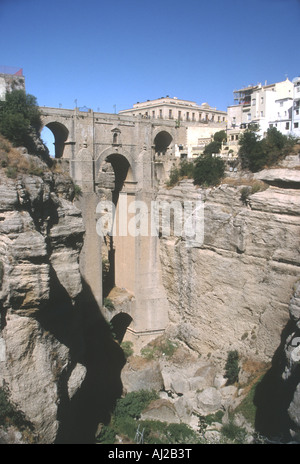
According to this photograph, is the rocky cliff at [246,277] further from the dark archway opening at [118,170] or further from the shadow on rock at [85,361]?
the shadow on rock at [85,361]

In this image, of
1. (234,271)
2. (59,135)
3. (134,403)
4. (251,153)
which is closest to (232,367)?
(234,271)

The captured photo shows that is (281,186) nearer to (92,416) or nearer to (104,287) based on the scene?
(104,287)

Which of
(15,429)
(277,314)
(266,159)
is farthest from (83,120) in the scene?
(15,429)

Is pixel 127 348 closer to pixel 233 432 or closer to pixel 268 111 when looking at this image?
pixel 233 432

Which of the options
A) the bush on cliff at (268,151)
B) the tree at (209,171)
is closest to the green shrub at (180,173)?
the tree at (209,171)

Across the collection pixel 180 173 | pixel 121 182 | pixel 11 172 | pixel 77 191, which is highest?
pixel 180 173

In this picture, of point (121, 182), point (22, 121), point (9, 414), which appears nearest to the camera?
point (9, 414)

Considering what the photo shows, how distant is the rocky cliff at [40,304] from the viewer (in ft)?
35.5

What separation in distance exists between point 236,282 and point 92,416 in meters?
7.94

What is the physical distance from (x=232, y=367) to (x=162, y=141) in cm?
1259

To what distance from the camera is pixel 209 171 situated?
Result: 20031 millimetres

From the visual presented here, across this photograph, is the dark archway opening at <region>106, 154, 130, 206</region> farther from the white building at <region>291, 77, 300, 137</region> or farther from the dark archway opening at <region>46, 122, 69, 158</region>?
the white building at <region>291, 77, 300, 137</region>

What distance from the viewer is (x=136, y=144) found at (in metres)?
21.3

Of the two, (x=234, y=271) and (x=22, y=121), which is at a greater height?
(x=22, y=121)
